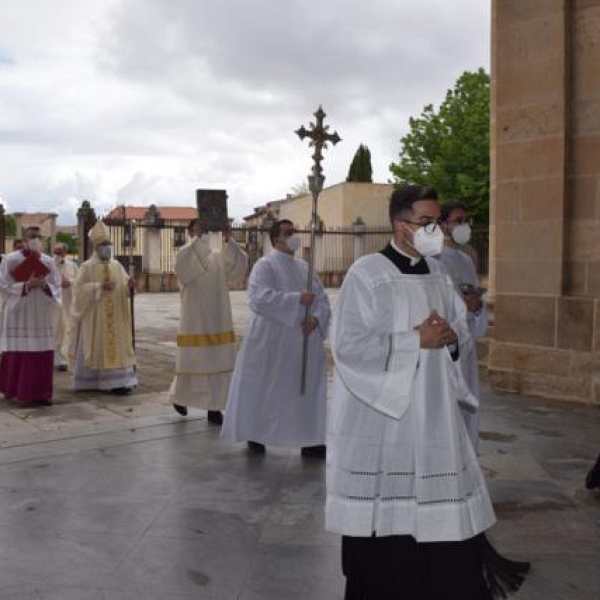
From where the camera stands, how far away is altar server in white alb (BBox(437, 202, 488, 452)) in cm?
486

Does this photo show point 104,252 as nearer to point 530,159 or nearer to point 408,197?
point 530,159

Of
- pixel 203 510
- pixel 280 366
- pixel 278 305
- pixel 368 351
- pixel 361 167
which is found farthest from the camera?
pixel 361 167

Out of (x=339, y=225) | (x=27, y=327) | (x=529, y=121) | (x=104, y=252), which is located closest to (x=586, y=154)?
(x=529, y=121)

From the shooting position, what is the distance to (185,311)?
7.50 m

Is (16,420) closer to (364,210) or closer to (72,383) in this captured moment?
(72,383)

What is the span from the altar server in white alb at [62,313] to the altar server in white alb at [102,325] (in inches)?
66.6

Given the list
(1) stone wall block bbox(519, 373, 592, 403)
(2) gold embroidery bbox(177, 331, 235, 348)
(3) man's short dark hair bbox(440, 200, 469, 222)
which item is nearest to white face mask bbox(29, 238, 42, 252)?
(2) gold embroidery bbox(177, 331, 235, 348)

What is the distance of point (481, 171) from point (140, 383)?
26.4 meters

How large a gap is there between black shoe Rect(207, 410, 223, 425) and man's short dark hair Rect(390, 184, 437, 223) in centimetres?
444

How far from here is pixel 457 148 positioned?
3381cm

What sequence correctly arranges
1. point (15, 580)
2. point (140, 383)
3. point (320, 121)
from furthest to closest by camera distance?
point (140, 383) → point (320, 121) → point (15, 580)

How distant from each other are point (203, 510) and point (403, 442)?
7.00 ft

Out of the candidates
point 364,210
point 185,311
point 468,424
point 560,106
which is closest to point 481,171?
point 364,210

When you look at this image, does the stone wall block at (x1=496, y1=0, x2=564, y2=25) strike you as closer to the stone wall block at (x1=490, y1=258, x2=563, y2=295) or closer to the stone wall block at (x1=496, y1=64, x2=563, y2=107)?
the stone wall block at (x1=496, y1=64, x2=563, y2=107)
